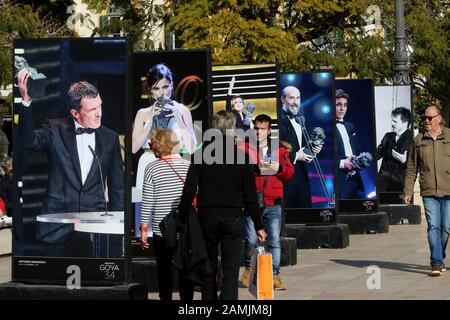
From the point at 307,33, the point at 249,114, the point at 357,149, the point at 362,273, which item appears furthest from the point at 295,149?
the point at 307,33

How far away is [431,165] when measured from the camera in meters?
14.5

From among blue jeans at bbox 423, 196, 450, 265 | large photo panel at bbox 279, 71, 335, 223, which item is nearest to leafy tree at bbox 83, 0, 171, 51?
large photo panel at bbox 279, 71, 335, 223

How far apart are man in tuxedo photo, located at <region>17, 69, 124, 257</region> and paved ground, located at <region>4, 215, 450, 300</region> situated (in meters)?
1.66

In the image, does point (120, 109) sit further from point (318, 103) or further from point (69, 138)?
point (318, 103)

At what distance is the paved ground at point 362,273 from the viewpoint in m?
13.1

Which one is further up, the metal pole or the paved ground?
the metal pole

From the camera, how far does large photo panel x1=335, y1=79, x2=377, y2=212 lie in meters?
21.5

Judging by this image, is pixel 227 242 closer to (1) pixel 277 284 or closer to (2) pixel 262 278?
(2) pixel 262 278

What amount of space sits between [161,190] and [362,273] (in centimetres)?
427

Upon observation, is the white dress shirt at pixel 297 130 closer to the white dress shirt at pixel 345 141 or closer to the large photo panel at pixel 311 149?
the large photo panel at pixel 311 149

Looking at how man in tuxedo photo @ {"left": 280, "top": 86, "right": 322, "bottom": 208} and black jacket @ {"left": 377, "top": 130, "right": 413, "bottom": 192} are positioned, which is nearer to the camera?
man in tuxedo photo @ {"left": 280, "top": 86, "right": 322, "bottom": 208}

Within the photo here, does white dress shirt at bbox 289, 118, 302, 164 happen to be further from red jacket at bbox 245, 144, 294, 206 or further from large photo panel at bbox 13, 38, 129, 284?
large photo panel at bbox 13, 38, 129, 284

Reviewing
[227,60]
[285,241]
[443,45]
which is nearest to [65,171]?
[285,241]
